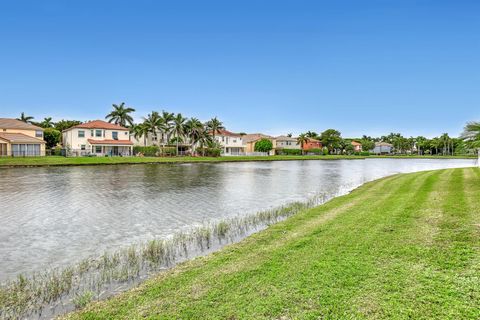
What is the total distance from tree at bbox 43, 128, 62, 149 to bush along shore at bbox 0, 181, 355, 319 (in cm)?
8159

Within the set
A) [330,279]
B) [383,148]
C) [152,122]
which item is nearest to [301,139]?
[152,122]

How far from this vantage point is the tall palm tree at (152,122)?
273ft

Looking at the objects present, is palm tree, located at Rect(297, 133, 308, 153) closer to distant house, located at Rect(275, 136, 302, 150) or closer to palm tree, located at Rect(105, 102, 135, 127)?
distant house, located at Rect(275, 136, 302, 150)

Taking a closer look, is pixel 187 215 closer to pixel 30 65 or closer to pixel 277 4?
pixel 277 4

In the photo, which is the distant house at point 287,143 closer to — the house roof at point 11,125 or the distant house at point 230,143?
the distant house at point 230,143

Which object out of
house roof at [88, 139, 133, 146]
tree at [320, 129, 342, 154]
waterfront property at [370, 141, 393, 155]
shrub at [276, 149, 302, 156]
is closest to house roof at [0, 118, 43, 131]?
house roof at [88, 139, 133, 146]

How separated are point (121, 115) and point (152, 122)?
1719cm

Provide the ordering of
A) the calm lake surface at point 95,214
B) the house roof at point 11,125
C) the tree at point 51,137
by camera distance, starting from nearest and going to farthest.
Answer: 1. the calm lake surface at point 95,214
2. the house roof at point 11,125
3. the tree at point 51,137

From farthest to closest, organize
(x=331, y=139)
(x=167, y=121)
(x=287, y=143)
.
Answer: (x=331, y=139), (x=287, y=143), (x=167, y=121)

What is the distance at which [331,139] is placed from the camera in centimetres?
13125

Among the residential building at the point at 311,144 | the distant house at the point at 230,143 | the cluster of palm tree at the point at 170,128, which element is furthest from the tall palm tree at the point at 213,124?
the residential building at the point at 311,144

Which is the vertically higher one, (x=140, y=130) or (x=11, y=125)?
(x=11, y=125)

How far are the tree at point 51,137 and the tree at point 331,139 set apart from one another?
9844cm

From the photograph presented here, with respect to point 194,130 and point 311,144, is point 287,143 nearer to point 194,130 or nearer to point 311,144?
point 311,144
